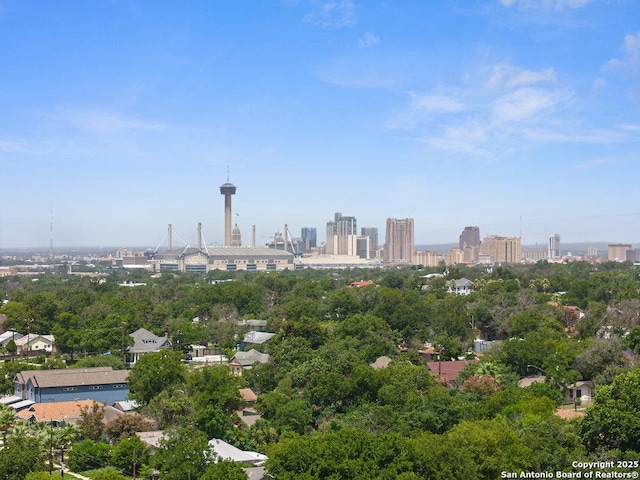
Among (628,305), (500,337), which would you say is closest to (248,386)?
(500,337)

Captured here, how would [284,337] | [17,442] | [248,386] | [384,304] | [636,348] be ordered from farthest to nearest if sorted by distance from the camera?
[384,304], [284,337], [636,348], [248,386], [17,442]

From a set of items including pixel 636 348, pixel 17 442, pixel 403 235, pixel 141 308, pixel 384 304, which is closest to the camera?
pixel 17 442

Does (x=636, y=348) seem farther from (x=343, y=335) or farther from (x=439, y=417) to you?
(x=439, y=417)

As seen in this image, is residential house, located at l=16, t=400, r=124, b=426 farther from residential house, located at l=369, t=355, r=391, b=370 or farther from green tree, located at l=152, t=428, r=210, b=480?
residential house, located at l=369, t=355, r=391, b=370

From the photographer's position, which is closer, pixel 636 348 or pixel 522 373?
pixel 522 373

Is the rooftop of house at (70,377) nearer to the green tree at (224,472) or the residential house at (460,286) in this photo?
the green tree at (224,472)

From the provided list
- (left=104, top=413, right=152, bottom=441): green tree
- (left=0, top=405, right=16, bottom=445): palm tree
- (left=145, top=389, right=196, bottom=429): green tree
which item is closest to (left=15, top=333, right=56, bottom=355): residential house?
(left=0, top=405, right=16, bottom=445): palm tree

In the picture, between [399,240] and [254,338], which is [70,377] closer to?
[254,338]
